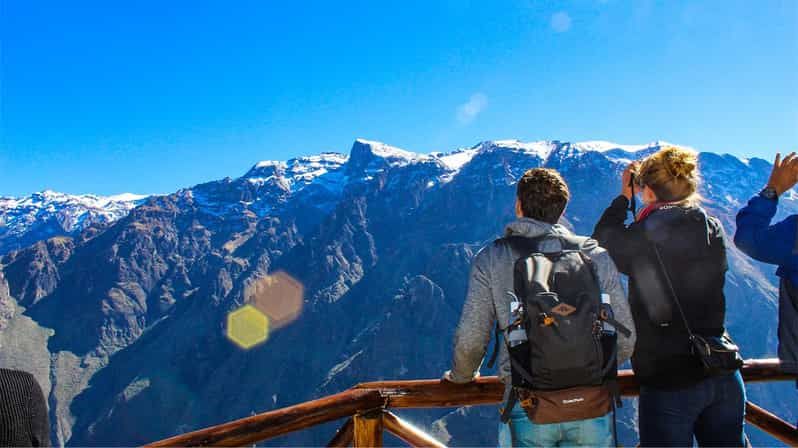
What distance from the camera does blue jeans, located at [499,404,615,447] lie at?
323cm

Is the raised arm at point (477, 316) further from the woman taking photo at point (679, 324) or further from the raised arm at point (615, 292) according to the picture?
the woman taking photo at point (679, 324)

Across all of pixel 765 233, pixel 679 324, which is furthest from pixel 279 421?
pixel 765 233

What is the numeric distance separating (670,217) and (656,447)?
161 cm

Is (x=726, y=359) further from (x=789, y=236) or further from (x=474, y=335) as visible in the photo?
(x=474, y=335)

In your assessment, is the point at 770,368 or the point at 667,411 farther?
the point at 770,368

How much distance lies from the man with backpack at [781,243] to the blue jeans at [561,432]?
5.55ft

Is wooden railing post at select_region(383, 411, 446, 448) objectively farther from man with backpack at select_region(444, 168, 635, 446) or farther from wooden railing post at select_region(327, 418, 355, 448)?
man with backpack at select_region(444, 168, 635, 446)

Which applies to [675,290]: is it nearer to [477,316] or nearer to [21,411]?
[477,316]

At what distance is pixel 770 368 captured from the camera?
4840mm

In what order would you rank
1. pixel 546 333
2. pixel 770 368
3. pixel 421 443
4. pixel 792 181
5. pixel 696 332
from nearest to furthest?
pixel 546 333
pixel 696 332
pixel 792 181
pixel 421 443
pixel 770 368

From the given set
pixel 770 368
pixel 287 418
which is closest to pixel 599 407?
pixel 287 418

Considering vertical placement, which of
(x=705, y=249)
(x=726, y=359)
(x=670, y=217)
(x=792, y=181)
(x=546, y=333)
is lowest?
(x=726, y=359)

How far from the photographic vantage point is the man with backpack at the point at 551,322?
3.15m

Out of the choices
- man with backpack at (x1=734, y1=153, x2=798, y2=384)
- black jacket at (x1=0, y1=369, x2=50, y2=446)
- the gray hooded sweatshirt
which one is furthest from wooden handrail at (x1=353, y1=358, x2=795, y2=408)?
black jacket at (x1=0, y1=369, x2=50, y2=446)
